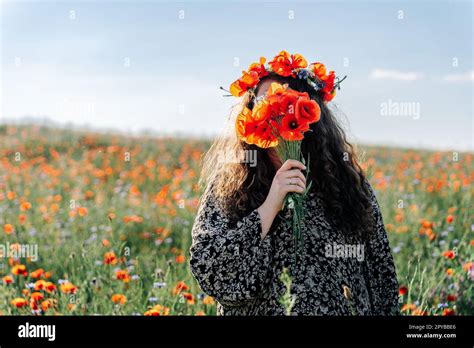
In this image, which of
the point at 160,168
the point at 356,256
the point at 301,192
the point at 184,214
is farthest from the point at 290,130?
the point at 160,168

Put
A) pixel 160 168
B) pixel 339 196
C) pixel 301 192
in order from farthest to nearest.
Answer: pixel 160 168, pixel 339 196, pixel 301 192

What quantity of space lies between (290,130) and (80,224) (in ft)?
8.81

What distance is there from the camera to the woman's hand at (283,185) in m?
1.87

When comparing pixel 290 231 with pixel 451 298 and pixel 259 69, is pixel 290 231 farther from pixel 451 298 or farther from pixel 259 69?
pixel 451 298

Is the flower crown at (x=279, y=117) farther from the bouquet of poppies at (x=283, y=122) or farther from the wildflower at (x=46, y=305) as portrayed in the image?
the wildflower at (x=46, y=305)

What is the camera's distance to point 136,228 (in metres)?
4.34

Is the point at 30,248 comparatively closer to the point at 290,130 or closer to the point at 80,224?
the point at 80,224

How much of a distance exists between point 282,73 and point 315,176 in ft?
1.33

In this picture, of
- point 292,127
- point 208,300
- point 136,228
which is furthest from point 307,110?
point 136,228

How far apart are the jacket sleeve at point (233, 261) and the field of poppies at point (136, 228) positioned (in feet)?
2.17

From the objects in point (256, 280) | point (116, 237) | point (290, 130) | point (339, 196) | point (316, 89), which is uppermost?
point (316, 89)

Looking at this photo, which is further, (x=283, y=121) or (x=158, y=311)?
(x=158, y=311)

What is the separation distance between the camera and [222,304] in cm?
205

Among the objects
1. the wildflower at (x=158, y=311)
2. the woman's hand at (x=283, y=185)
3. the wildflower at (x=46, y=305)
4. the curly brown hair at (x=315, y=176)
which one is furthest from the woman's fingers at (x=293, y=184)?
the wildflower at (x=46, y=305)
